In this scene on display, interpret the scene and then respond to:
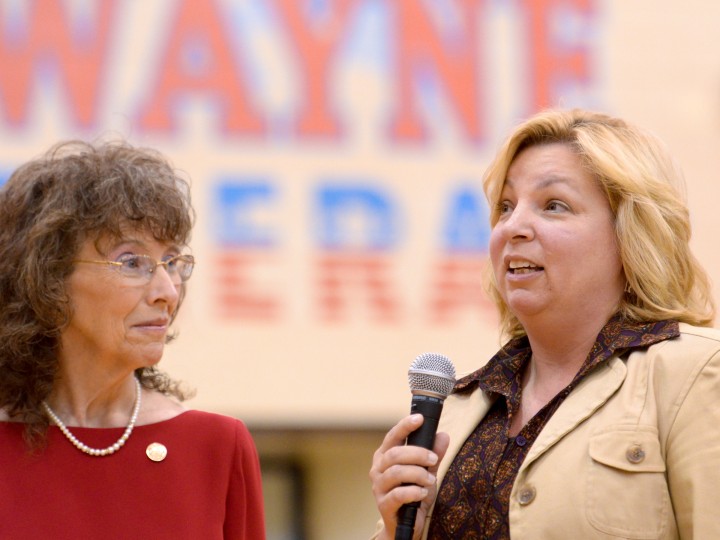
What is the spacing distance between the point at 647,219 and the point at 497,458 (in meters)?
0.66

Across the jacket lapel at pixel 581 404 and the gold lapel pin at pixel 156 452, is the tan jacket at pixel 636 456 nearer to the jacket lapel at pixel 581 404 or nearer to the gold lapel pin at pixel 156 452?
the jacket lapel at pixel 581 404

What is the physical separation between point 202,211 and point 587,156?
516 cm

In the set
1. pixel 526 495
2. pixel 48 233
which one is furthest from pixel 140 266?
pixel 526 495

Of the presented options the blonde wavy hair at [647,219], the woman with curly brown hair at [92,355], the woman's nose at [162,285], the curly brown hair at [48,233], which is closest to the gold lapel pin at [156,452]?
the woman with curly brown hair at [92,355]

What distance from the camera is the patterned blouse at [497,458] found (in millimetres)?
2678

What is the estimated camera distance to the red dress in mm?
3012

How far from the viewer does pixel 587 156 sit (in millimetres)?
2818

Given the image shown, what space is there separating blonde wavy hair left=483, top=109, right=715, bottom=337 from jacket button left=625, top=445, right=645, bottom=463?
36 cm

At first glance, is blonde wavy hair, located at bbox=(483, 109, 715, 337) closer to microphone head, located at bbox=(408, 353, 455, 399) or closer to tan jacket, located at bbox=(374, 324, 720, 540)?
tan jacket, located at bbox=(374, 324, 720, 540)

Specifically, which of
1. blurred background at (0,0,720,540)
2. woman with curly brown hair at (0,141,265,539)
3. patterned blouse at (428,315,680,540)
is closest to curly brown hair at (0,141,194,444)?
woman with curly brown hair at (0,141,265,539)

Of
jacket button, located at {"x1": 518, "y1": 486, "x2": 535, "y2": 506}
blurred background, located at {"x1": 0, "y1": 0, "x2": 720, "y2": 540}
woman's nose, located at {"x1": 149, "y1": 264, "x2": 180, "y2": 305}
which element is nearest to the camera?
jacket button, located at {"x1": 518, "y1": 486, "x2": 535, "y2": 506}

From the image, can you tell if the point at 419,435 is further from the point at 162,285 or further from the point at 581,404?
the point at 162,285

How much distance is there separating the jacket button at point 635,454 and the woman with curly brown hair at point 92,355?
3.90 ft

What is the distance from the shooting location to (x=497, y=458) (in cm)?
276
